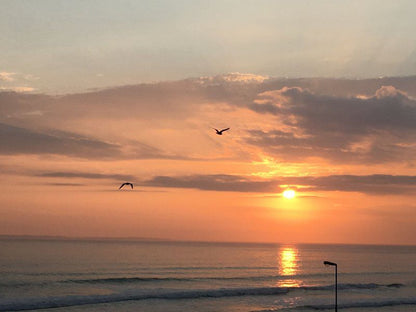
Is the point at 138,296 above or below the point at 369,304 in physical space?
below

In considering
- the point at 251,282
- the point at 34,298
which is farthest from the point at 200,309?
the point at 251,282

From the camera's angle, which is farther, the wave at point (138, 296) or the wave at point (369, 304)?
the wave at point (369, 304)

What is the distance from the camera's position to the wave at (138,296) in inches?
2443

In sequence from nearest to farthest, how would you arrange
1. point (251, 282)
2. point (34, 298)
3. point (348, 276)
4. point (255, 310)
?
point (255, 310) → point (34, 298) → point (251, 282) → point (348, 276)

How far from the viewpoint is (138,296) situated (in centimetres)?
7094

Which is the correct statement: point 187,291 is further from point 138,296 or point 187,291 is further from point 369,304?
point 369,304

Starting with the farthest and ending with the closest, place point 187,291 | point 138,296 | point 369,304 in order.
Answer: point 187,291 < point 138,296 < point 369,304

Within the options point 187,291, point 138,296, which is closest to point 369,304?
point 187,291

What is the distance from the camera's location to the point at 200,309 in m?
61.9

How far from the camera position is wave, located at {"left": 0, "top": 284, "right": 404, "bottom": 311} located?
204 feet

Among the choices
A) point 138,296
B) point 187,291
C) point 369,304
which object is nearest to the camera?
point 369,304

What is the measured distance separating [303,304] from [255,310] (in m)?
8.55

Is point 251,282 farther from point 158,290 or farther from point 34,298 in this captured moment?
point 34,298

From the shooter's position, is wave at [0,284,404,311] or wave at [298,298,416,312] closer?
wave at [0,284,404,311]
